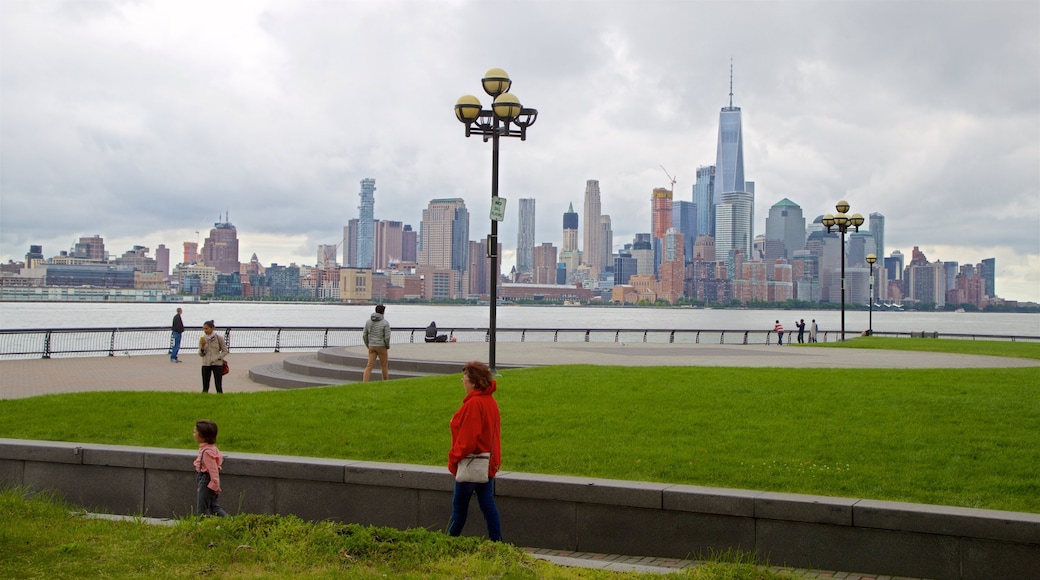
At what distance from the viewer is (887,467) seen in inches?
334

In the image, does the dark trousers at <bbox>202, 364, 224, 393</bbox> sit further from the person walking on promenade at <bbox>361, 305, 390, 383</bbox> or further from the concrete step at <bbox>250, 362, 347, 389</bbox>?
the person walking on promenade at <bbox>361, 305, 390, 383</bbox>

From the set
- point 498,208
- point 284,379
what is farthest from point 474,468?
point 284,379

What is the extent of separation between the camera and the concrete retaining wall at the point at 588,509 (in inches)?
264

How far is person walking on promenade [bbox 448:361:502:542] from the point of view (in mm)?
7141

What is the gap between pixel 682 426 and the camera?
10312 millimetres

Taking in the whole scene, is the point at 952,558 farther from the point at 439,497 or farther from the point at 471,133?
the point at 471,133

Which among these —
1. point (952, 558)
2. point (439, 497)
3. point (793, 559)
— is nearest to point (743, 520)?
point (793, 559)

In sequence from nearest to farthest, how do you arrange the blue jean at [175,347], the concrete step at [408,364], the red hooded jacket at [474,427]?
the red hooded jacket at [474,427] < the concrete step at [408,364] < the blue jean at [175,347]

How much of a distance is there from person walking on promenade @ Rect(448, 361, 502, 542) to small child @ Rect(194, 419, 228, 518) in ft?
7.70

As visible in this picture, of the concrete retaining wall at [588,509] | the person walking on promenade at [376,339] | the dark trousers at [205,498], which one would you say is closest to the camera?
the concrete retaining wall at [588,509]

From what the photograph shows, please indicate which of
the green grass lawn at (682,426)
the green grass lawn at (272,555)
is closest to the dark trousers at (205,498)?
the green grass lawn at (272,555)

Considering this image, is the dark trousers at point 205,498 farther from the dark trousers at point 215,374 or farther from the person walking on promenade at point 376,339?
the person walking on promenade at point 376,339

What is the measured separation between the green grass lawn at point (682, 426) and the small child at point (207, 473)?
65.0 inches

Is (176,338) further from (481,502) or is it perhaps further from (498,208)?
(481,502)
